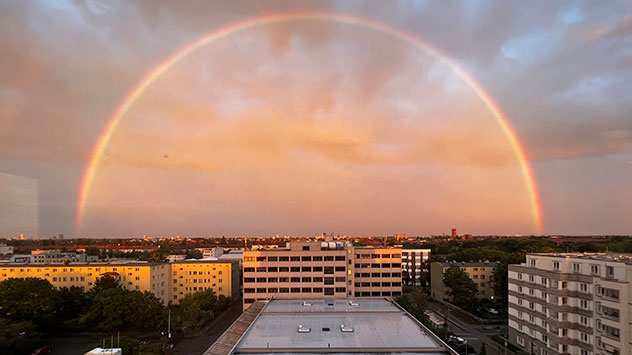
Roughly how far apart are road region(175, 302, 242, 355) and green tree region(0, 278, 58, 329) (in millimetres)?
12200

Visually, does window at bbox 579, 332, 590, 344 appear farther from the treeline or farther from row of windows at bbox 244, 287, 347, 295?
the treeline

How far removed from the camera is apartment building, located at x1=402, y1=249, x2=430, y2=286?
209ft

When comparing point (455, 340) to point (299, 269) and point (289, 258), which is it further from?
point (289, 258)

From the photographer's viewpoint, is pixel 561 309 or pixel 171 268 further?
pixel 171 268

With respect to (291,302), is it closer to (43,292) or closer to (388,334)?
(388,334)

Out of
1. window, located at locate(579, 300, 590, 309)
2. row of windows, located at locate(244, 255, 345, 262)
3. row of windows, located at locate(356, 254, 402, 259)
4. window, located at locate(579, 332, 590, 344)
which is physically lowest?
window, located at locate(579, 332, 590, 344)

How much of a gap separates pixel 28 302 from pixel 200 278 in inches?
768

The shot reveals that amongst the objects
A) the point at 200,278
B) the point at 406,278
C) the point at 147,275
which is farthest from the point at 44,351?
the point at 406,278

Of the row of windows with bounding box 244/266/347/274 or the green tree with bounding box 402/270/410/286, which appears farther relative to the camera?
the green tree with bounding box 402/270/410/286

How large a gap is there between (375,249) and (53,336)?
32379mm

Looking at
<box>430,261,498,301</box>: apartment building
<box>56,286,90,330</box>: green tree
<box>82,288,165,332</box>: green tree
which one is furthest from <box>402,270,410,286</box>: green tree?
<box>56,286,90,330</box>: green tree

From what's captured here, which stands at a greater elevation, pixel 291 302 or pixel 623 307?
pixel 623 307

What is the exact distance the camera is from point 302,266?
40.4 meters

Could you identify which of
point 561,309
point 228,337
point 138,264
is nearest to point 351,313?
point 228,337
